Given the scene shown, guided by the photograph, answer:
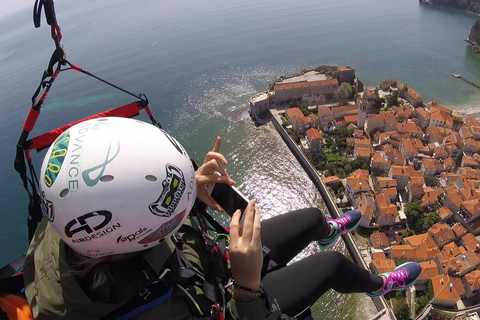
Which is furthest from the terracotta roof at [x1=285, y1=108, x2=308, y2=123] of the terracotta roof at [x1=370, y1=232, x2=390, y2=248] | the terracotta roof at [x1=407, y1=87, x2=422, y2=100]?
the terracotta roof at [x1=370, y1=232, x2=390, y2=248]

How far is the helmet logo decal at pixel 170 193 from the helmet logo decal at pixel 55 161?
50 cm

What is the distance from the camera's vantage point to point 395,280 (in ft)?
11.6

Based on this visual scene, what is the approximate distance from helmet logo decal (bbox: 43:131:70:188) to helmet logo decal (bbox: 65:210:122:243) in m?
0.25

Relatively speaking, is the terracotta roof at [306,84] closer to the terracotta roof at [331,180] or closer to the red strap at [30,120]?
the terracotta roof at [331,180]

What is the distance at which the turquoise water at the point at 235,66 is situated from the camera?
16.8m

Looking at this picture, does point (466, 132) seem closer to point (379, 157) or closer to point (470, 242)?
→ point (379, 157)

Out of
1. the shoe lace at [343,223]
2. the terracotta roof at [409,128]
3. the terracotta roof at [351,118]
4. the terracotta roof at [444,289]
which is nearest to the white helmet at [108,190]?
the shoe lace at [343,223]

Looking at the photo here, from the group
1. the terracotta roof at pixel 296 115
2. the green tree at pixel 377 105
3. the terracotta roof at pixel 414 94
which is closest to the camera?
the terracotta roof at pixel 296 115

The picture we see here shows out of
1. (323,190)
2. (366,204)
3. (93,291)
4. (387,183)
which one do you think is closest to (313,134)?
(323,190)

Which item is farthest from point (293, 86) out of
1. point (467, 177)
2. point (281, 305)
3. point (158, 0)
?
point (158, 0)

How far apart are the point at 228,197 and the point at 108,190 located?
1.17 m

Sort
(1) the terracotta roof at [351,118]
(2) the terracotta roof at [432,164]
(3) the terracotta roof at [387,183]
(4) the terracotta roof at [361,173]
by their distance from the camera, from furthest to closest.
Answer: (1) the terracotta roof at [351,118] → (2) the terracotta roof at [432,164] → (4) the terracotta roof at [361,173] → (3) the terracotta roof at [387,183]

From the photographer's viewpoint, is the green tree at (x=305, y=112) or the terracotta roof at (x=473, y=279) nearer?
the terracotta roof at (x=473, y=279)

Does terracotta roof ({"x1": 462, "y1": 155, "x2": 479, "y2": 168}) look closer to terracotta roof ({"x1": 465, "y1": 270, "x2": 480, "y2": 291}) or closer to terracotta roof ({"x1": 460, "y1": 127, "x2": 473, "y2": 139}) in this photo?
terracotta roof ({"x1": 460, "y1": 127, "x2": 473, "y2": 139})
